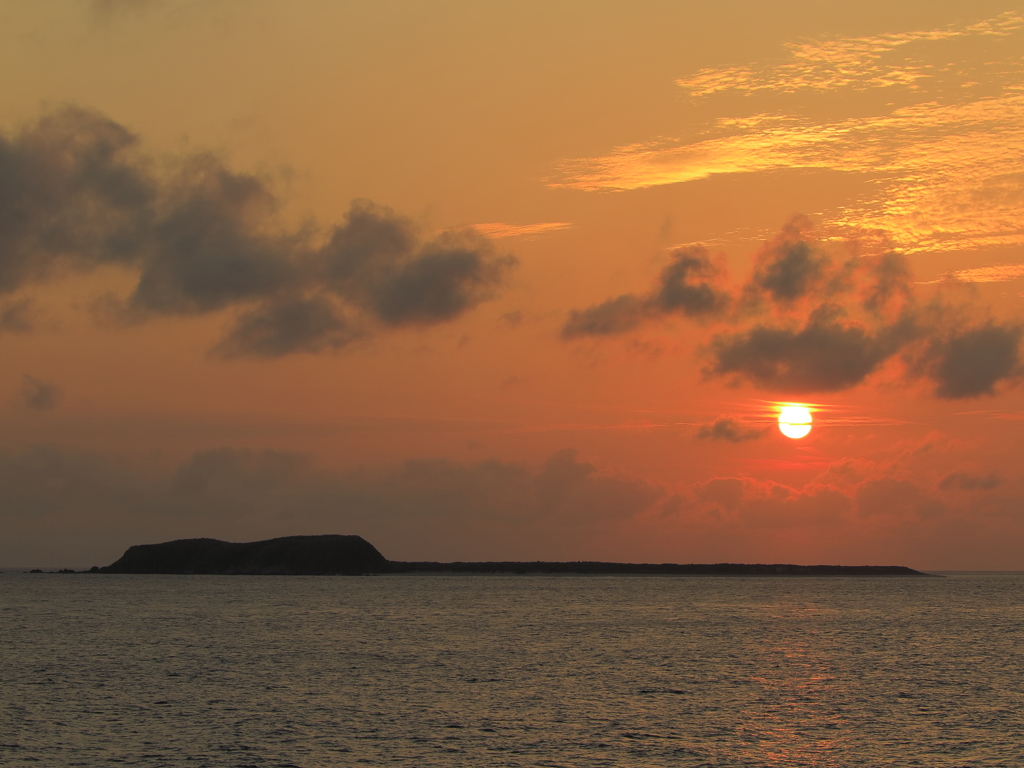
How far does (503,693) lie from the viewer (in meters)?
56.4

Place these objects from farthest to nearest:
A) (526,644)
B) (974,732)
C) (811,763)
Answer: (526,644) < (974,732) < (811,763)

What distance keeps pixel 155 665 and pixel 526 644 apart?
30263mm

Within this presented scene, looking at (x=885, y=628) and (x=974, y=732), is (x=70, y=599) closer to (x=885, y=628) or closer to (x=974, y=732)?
(x=885, y=628)

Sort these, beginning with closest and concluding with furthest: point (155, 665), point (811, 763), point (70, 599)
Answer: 1. point (811, 763)
2. point (155, 665)
3. point (70, 599)

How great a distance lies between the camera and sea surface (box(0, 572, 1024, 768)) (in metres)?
41.6

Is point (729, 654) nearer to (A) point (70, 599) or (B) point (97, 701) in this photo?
(B) point (97, 701)

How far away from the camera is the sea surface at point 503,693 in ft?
136

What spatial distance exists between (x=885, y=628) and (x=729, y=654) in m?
39.5

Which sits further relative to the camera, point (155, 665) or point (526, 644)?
point (526, 644)

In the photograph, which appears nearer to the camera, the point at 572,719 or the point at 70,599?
the point at 572,719

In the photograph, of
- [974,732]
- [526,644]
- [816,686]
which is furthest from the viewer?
[526,644]

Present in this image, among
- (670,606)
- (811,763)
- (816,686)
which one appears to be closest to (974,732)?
(811,763)

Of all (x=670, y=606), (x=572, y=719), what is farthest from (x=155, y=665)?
(x=670, y=606)

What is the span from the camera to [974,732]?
152 ft
